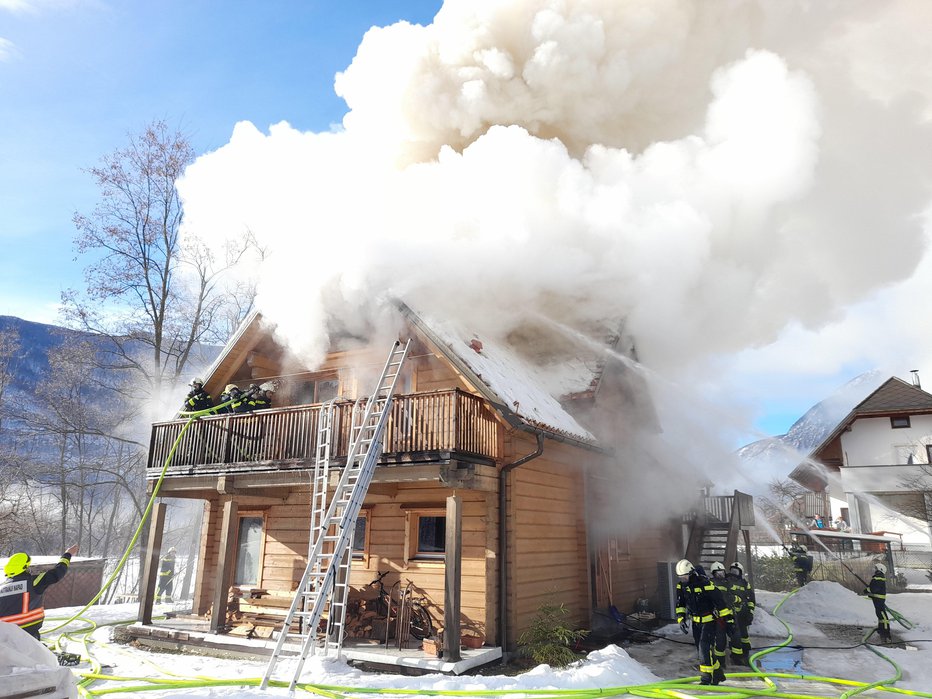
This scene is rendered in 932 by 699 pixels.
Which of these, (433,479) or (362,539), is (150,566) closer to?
(362,539)

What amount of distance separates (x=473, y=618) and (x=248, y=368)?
8590 millimetres

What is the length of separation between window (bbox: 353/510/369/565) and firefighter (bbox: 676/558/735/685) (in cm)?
605

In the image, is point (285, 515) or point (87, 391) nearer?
point (285, 515)

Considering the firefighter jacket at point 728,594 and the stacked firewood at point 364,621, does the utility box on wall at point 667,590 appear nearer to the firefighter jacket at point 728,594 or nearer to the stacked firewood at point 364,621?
the firefighter jacket at point 728,594

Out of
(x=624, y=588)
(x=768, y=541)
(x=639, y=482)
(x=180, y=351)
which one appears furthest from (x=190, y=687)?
(x=768, y=541)

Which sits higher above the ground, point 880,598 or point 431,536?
point 431,536

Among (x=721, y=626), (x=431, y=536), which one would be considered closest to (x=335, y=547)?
(x=431, y=536)

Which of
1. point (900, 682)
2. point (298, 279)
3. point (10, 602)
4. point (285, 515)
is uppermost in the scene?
point (298, 279)

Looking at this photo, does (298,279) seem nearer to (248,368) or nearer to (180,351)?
(248,368)

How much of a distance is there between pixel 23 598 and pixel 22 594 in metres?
0.05

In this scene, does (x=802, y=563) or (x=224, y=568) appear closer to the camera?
(x=224, y=568)

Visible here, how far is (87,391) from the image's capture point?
35.2 m

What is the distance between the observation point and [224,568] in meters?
12.1

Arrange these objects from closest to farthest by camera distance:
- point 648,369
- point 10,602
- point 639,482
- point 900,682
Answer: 1. point 10,602
2. point 900,682
3. point 639,482
4. point 648,369
